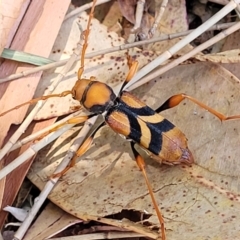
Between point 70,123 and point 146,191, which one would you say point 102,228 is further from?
point 70,123

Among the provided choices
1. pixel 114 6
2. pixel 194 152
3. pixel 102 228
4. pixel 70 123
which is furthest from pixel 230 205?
pixel 114 6

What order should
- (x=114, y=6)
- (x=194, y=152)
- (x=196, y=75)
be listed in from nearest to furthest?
(x=194, y=152)
(x=196, y=75)
(x=114, y=6)

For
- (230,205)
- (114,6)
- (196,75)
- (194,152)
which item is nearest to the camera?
(230,205)

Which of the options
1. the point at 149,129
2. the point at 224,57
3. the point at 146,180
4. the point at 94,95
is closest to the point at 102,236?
the point at 146,180

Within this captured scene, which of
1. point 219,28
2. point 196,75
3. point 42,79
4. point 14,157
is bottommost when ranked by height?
point 14,157

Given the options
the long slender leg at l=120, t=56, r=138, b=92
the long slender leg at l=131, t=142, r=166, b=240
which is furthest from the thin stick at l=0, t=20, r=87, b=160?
the long slender leg at l=131, t=142, r=166, b=240
